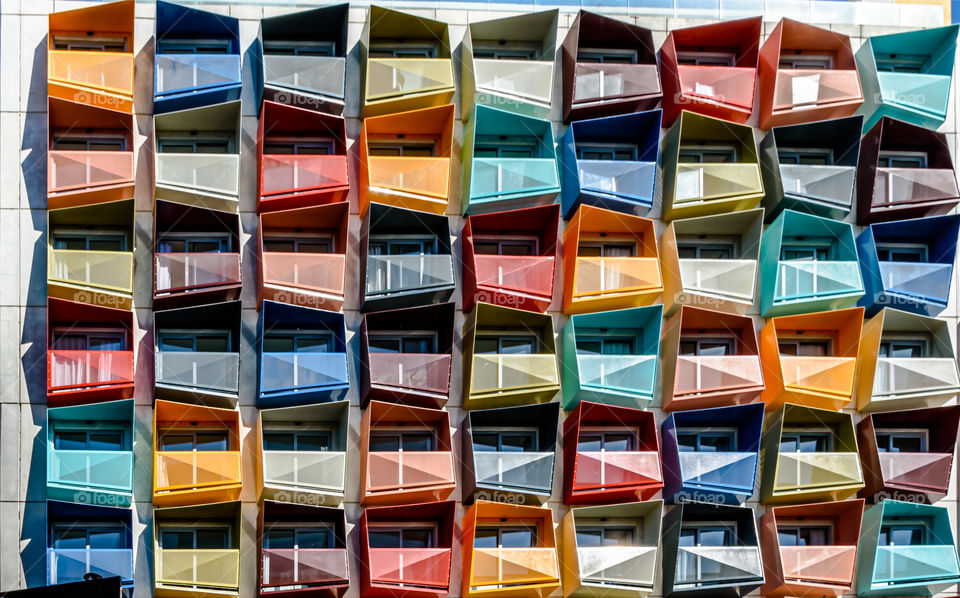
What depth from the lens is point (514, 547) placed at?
116ft

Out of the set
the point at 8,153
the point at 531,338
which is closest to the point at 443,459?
the point at 531,338

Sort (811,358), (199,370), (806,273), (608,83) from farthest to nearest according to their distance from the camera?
(608,83)
(806,273)
(811,358)
(199,370)

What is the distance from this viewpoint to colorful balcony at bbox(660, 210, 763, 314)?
36344 mm

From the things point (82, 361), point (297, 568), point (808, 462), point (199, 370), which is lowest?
point (297, 568)

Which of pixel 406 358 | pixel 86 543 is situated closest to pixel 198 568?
pixel 86 543

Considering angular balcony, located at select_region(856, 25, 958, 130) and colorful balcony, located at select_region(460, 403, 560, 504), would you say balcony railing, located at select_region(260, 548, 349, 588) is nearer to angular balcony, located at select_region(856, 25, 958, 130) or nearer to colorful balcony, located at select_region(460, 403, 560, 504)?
colorful balcony, located at select_region(460, 403, 560, 504)

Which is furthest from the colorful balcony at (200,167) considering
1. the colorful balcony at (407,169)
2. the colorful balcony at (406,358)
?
the colorful balcony at (406,358)

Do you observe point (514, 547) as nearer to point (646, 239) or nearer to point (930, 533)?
point (646, 239)

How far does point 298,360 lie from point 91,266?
5.93 m

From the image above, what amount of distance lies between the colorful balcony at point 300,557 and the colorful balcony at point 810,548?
440 inches

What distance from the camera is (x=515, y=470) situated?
34.5 metres

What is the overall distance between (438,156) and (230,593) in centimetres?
1297

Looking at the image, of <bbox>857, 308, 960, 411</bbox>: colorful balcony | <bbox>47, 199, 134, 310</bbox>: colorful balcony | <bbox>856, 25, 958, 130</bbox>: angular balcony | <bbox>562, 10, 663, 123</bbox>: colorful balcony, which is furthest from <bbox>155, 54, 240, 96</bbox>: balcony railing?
<bbox>857, 308, 960, 411</bbox>: colorful balcony

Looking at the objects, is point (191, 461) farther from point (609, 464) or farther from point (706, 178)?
point (706, 178)
